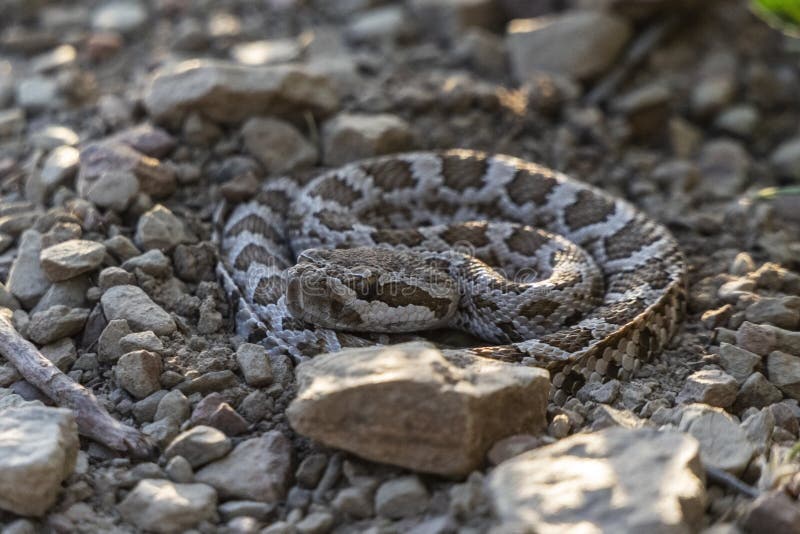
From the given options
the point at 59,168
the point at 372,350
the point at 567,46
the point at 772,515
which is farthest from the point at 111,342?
the point at 567,46

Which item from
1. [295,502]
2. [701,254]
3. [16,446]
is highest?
[16,446]

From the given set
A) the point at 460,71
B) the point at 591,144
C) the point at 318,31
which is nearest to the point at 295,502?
the point at 591,144

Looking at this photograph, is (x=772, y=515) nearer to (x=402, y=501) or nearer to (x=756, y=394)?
(x=756, y=394)

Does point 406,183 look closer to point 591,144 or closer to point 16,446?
point 591,144

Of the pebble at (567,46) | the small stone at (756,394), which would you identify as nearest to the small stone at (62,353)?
the small stone at (756,394)

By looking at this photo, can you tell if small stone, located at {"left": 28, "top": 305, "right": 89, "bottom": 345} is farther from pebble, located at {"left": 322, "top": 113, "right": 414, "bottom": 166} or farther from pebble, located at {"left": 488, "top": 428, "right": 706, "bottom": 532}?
pebble, located at {"left": 488, "top": 428, "right": 706, "bottom": 532}

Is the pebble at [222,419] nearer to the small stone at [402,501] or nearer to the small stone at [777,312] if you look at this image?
the small stone at [402,501]
